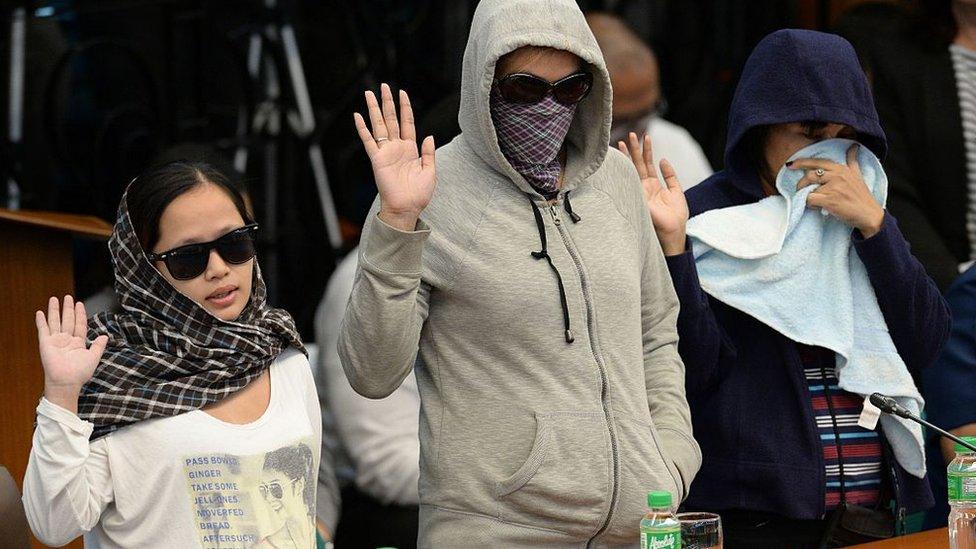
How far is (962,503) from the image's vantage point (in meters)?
2.96

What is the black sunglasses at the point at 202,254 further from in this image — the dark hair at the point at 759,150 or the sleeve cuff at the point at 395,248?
the dark hair at the point at 759,150

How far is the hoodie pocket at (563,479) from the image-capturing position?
2.84 metres

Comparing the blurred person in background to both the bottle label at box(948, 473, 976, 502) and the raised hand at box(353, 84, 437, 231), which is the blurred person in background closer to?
the bottle label at box(948, 473, 976, 502)

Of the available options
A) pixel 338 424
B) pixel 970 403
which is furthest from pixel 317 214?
pixel 970 403

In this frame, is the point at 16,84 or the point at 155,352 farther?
the point at 16,84

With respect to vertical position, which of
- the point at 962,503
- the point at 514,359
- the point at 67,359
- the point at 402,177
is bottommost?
the point at 962,503

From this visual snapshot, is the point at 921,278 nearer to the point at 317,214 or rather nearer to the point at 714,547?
the point at 714,547

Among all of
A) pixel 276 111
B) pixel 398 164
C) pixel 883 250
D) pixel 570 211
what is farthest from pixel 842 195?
pixel 276 111

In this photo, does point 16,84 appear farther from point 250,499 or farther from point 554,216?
point 250,499

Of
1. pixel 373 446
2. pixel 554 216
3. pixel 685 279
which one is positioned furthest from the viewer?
pixel 373 446

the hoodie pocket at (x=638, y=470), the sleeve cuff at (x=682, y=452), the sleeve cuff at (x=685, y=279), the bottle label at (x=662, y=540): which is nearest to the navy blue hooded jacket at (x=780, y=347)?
the sleeve cuff at (x=685, y=279)

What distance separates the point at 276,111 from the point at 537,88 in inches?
127

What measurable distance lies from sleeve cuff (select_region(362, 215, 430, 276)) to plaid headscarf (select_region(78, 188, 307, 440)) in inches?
10.6

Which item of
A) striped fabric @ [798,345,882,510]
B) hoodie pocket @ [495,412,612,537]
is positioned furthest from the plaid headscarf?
striped fabric @ [798,345,882,510]
